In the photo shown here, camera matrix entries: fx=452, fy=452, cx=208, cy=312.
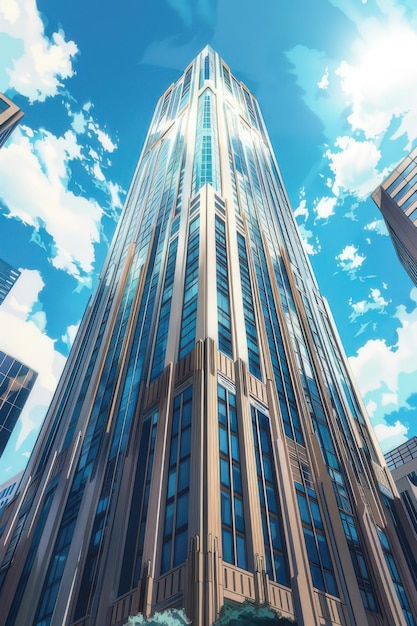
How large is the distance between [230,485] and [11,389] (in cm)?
7814

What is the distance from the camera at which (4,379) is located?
92.3 m

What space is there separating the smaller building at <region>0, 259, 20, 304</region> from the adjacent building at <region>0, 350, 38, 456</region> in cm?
7502

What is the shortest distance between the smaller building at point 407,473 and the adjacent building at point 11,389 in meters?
70.5

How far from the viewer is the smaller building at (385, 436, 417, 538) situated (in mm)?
53188

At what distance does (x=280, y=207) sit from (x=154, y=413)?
60310 mm

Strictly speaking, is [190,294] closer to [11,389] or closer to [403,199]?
[403,199]

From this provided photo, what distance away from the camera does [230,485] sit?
88.9ft

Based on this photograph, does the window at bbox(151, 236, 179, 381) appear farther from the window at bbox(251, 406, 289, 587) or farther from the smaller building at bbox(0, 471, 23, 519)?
the smaller building at bbox(0, 471, 23, 519)

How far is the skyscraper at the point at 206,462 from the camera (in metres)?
24.7

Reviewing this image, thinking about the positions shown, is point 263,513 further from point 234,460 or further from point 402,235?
point 402,235

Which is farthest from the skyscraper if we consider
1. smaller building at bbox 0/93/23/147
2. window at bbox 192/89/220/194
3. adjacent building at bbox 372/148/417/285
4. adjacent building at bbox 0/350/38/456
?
smaller building at bbox 0/93/23/147

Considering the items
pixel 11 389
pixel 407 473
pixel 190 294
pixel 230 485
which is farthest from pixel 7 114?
pixel 407 473

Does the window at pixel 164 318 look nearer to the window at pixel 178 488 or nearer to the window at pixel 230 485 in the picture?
the window at pixel 178 488

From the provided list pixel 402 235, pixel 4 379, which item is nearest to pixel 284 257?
pixel 402 235
